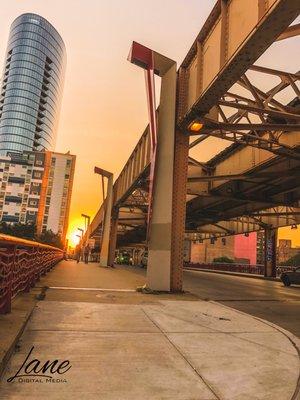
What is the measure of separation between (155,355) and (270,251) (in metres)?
32.5

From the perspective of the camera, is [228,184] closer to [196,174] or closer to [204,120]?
[196,174]

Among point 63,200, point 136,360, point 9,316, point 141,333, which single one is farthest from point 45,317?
point 63,200

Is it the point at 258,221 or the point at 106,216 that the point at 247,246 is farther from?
the point at 106,216

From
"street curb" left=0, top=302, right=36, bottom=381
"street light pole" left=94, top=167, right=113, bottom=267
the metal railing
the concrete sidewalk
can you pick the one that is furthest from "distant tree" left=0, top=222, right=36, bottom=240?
"street curb" left=0, top=302, right=36, bottom=381

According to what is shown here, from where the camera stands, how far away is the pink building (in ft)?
404

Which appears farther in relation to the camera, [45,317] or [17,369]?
[45,317]

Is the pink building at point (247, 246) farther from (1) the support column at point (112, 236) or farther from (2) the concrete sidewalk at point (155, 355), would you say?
(2) the concrete sidewalk at point (155, 355)

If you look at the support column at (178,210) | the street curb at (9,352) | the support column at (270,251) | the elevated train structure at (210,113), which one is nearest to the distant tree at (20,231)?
the support column at (270,251)

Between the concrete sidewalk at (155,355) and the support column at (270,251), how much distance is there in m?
28.1

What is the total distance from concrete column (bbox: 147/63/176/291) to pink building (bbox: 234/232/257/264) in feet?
364

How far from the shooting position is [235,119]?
15258 millimetres

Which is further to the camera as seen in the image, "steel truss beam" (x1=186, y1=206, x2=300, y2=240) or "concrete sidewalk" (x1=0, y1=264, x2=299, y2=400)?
"steel truss beam" (x1=186, y1=206, x2=300, y2=240)

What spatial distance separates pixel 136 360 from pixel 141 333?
1.40m

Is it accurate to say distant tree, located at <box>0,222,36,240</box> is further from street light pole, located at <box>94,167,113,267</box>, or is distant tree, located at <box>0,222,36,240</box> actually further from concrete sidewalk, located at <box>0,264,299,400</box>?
concrete sidewalk, located at <box>0,264,299,400</box>
